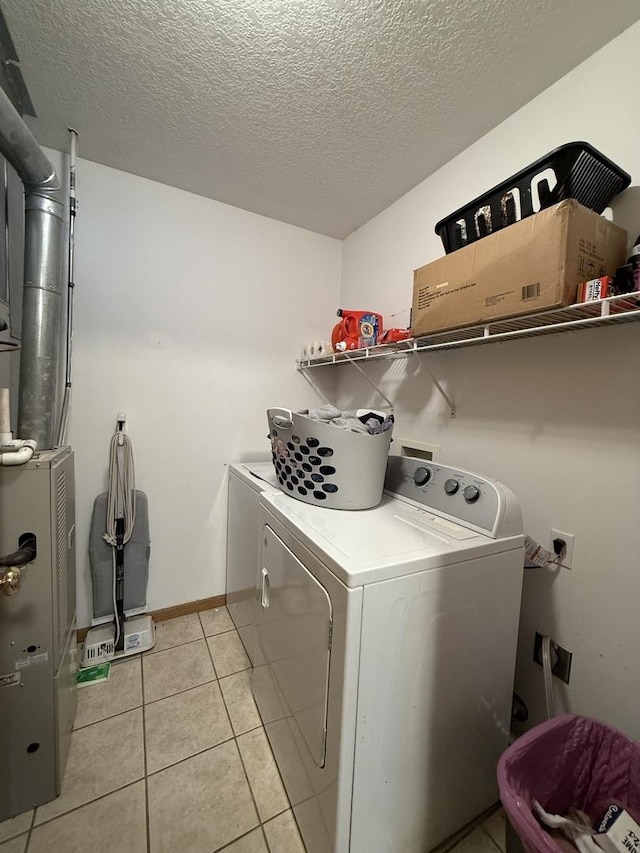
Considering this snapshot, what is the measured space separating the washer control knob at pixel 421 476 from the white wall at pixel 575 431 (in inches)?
11.5

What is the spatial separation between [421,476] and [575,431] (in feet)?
1.77

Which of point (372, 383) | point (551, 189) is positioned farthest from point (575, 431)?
point (372, 383)

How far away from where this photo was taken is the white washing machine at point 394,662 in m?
0.78

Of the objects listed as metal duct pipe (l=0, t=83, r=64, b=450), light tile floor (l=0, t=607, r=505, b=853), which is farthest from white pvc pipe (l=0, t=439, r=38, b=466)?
light tile floor (l=0, t=607, r=505, b=853)

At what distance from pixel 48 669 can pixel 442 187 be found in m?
2.56

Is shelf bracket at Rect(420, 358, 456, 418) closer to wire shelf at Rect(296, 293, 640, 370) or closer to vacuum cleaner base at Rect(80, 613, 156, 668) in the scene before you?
wire shelf at Rect(296, 293, 640, 370)

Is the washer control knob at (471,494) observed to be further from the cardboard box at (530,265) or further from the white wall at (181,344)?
the white wall at (181,344)

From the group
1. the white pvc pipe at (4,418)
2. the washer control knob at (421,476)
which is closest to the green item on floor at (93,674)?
the white pvc pipe at (4,418)

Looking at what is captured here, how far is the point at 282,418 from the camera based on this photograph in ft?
4.19

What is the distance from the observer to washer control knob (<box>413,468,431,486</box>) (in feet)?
4.21

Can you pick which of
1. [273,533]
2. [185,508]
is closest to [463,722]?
[273,533]

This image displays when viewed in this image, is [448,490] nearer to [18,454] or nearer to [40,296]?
[18,454]

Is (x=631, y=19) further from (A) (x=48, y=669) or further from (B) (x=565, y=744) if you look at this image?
(A) (x=48, y=669)

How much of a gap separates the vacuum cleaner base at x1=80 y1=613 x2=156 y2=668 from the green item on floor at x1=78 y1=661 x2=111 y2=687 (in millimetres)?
26
